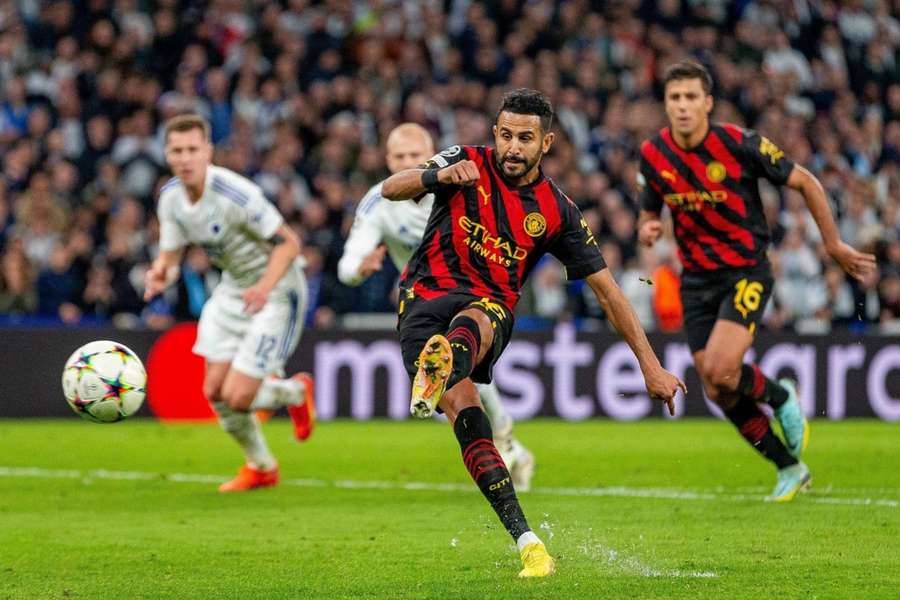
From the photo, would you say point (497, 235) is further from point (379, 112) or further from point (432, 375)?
point (379, 112)

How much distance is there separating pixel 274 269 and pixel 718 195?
2.93 m

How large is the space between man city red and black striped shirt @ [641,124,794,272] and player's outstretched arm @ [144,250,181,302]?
3.14 metres

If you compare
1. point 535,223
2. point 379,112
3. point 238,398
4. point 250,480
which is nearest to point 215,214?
point 238,398

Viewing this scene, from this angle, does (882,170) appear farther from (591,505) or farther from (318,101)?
(591,505)

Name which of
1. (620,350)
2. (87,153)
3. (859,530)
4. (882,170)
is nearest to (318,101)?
(87,153)

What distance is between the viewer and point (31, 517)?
8820 millimetres

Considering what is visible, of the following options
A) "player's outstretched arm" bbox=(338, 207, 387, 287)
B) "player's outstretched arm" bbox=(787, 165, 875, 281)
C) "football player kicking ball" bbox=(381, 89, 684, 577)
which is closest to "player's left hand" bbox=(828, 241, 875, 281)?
"player's outstretched arm" bbox=(787, 165, 875, 281)

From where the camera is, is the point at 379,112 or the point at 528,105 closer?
the point at 528,105

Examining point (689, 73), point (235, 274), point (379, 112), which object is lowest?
point (235, 274)

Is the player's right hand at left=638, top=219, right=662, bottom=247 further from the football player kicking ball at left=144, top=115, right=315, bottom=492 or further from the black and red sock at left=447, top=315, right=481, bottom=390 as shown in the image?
the black and red sock at left=447, top=315, right=481, bottom=390

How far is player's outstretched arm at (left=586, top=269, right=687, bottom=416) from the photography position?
21.4 feet

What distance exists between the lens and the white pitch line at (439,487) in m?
9.13

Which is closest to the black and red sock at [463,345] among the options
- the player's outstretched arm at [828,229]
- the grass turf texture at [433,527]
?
the grass turf texture at [433,527]

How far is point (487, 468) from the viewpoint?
640cm
